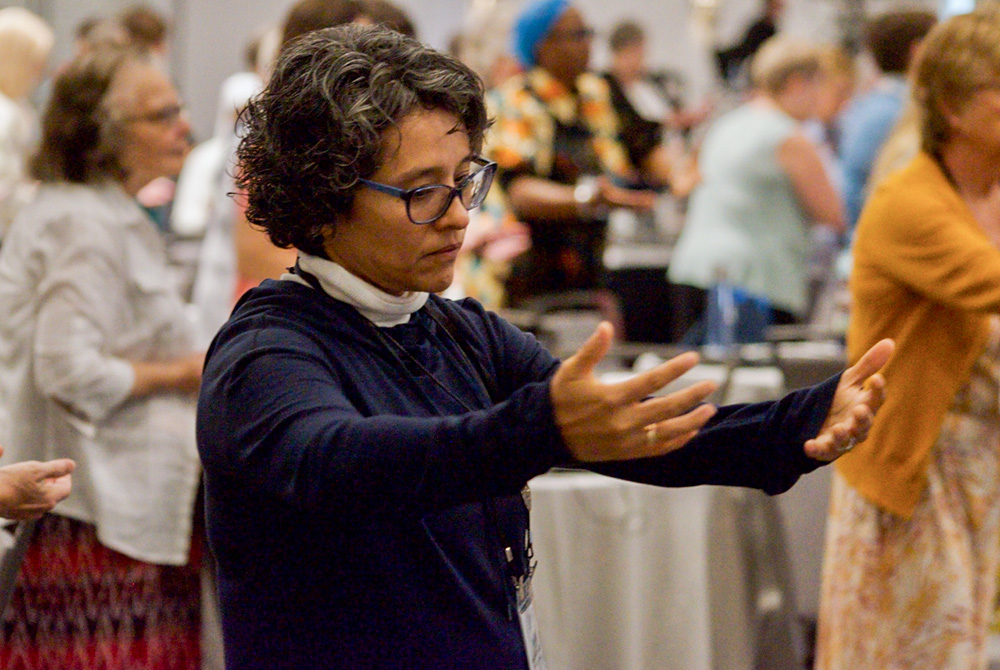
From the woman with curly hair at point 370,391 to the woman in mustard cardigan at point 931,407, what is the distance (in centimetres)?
110

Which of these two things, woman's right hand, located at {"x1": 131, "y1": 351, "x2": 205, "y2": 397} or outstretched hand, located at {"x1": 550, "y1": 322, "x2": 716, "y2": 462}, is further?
woman's right hand, located at {"x1": 131, "y1": 351, "x2": 205, "y2": 397}

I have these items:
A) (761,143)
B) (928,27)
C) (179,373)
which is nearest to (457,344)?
(179,373)

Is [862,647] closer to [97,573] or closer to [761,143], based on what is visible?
[97,573]

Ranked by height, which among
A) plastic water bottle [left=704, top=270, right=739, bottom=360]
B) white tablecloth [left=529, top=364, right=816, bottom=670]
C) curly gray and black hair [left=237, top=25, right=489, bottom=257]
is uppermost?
curly gray and black hair [left=237, top=25, right=489, bottom=257]

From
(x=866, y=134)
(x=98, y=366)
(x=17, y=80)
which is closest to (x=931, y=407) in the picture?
(x=98, y=366)

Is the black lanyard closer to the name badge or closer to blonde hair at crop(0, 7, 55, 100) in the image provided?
the name badge

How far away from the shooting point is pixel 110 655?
260cm

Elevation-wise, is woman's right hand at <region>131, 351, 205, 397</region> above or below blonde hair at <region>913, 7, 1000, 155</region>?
below

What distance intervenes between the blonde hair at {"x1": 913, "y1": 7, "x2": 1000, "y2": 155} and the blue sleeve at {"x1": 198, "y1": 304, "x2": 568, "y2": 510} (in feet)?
5.27

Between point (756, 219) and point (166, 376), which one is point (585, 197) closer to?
point (756, 219)

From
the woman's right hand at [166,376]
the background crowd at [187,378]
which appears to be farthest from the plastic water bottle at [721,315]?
the woman's right hand at [166,376]

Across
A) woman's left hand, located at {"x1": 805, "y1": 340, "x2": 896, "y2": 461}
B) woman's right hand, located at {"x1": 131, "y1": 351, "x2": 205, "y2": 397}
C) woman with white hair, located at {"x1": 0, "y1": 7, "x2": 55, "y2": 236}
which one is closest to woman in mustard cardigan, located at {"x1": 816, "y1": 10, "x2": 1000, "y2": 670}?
woman's left hand, located at {"x1": 805, "y1": 340, "x2": 896, "y2": 461}

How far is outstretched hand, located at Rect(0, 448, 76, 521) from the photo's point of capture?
61.4 inches

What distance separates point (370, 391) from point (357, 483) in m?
0.25
